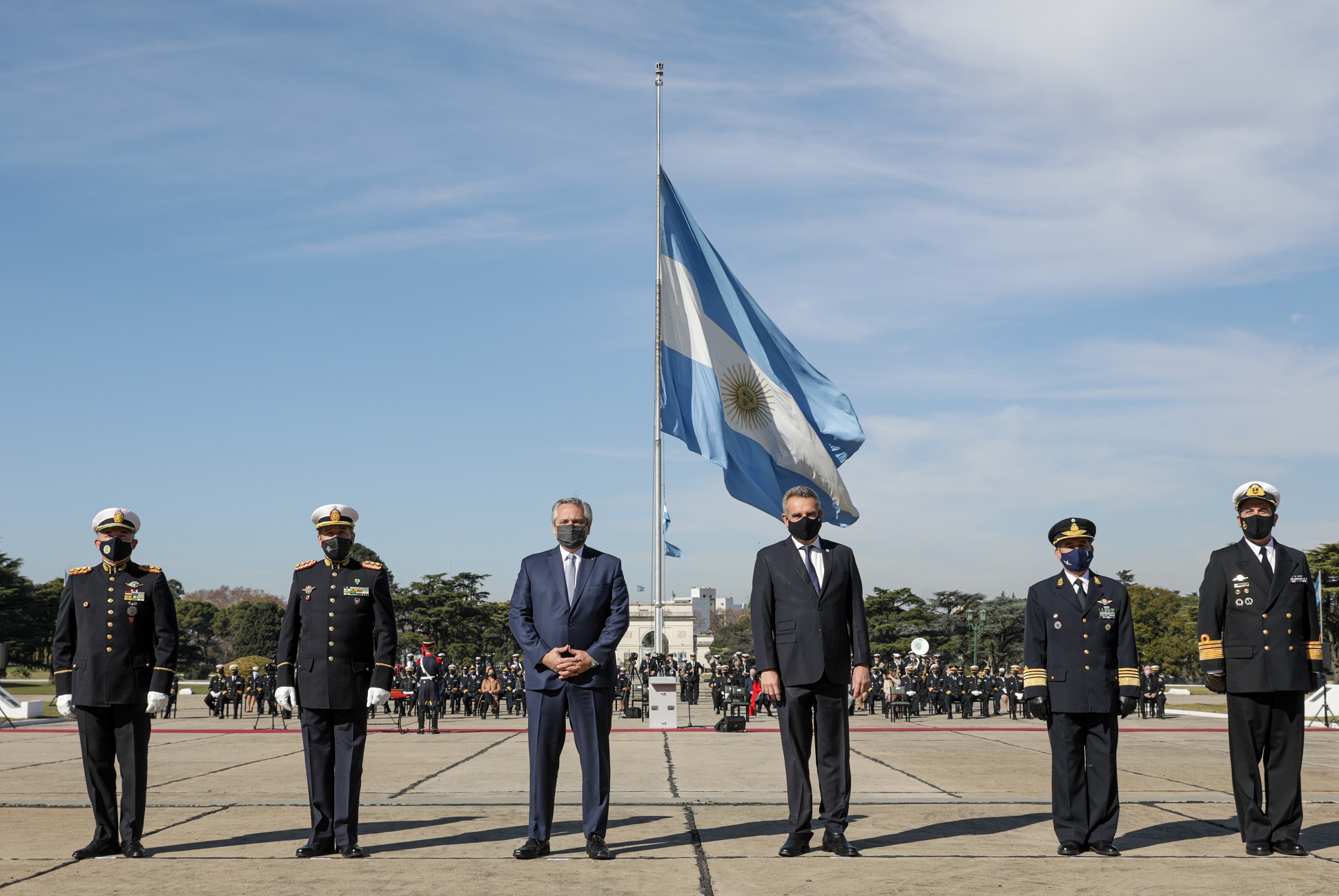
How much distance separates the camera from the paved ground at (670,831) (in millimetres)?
5727

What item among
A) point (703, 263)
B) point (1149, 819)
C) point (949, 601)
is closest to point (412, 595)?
point (949, 601)

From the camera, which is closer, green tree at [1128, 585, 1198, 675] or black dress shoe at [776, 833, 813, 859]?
black dress shoe at [776, 833, 813, 859]

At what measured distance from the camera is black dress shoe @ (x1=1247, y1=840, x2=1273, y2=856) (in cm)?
648

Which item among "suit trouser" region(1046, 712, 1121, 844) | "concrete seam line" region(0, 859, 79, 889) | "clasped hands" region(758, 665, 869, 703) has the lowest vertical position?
"concrete seam line" region(0, 859, 79, 889)

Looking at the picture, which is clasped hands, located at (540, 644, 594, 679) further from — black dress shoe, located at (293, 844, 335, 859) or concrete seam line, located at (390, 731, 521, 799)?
concrete seam line, located at (390, 731, 521, 799)

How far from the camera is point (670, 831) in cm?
746

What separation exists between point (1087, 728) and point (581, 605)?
121 inches

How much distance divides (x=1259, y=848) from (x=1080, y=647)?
1404 mm

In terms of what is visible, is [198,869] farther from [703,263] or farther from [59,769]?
[703,263]

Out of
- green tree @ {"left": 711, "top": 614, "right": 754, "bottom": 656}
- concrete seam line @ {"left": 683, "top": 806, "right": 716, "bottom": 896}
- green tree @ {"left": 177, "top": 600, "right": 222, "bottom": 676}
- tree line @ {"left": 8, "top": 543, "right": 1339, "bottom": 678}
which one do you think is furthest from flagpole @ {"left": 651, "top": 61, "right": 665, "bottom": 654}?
green tree @ {"left": 711, "top": 614, "right": 754, "bottom": 656}

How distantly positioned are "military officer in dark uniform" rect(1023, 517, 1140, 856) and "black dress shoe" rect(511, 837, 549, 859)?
289 cm

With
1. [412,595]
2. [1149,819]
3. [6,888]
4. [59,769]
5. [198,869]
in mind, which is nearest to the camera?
[6,888]

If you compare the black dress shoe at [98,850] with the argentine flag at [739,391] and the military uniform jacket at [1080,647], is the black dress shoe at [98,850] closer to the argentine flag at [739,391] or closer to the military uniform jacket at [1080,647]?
the military uniform jacket at [1080,647]

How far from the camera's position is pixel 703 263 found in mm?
23016
